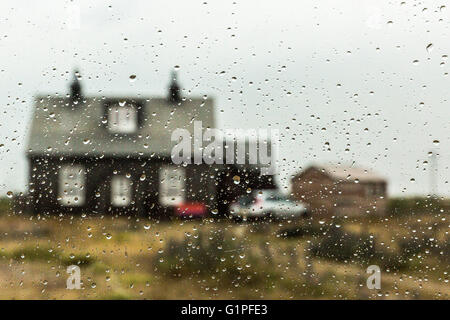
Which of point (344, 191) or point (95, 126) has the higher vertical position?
point (95, 126)

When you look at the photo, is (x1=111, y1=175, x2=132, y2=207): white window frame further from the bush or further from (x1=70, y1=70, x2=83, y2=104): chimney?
the bush

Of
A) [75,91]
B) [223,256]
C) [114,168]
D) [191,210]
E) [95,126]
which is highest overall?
[75,91]

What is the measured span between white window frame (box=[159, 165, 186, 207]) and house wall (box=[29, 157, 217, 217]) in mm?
15

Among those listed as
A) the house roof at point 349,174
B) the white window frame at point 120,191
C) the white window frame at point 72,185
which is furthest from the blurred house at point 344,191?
the white window frame at point 72,185

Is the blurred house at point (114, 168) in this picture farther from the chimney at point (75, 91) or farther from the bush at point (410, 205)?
the bush at point (410, 205)

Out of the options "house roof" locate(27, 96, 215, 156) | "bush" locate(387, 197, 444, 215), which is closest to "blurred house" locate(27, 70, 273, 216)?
"house roof" locate(27, 96, 215, 156)

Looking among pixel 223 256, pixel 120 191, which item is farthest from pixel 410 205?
pixel 120 191

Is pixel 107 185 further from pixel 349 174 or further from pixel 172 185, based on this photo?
pixel 349 174

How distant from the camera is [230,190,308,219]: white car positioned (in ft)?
5.32

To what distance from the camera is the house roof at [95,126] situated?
165 cm

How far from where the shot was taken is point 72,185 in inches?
65.0

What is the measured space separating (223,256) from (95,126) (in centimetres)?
69

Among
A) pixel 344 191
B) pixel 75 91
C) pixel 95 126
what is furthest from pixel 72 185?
pixel 344 191

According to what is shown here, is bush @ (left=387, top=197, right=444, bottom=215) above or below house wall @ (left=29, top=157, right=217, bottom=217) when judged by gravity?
below
